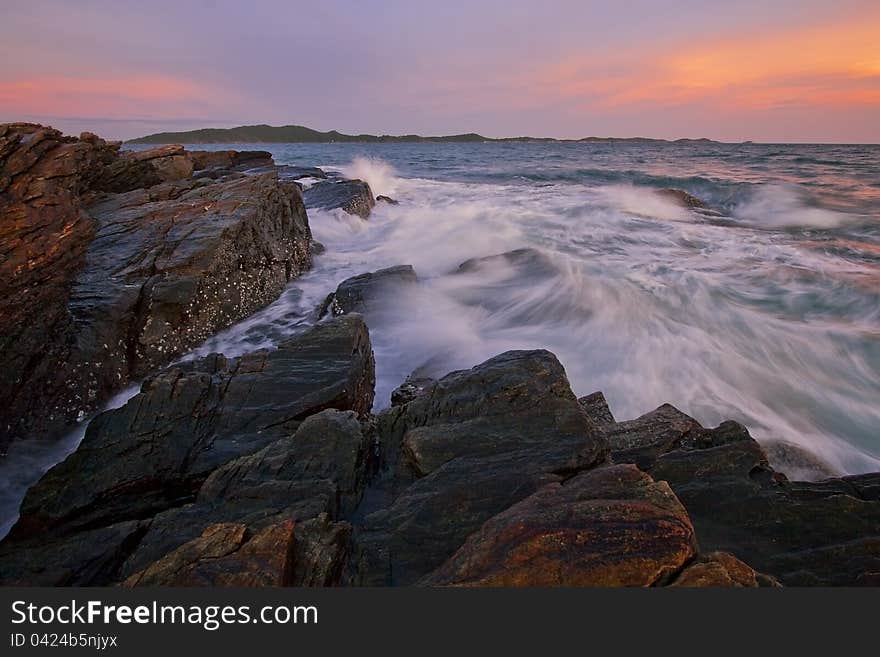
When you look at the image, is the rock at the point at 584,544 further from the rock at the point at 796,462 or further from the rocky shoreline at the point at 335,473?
the rock at the point at 796,462

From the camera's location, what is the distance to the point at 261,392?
4402 millimetres

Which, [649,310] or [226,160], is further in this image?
[226,160]

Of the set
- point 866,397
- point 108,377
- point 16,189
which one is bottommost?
point 866,397

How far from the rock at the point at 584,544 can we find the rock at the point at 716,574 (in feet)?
0.15

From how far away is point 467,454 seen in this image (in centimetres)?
340

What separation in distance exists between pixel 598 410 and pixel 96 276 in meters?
6.59

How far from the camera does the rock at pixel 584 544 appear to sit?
7.02 ft

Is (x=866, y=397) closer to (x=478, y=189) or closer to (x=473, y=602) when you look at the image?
(x=473, y=602)

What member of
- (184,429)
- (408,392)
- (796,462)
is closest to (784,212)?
(796,462)

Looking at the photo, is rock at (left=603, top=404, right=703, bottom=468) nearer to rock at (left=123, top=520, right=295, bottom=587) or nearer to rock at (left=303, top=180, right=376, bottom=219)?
rock at (left=123, top=520, right=295, bottom=587)

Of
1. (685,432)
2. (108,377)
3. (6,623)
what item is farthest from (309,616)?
(108,377)

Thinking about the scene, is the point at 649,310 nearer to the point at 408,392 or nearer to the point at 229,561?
the point at 408,392

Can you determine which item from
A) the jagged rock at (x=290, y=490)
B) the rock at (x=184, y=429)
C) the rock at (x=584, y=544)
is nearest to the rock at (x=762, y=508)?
the rock at (x=584, y=544)

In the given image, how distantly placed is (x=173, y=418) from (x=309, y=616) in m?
2.60
